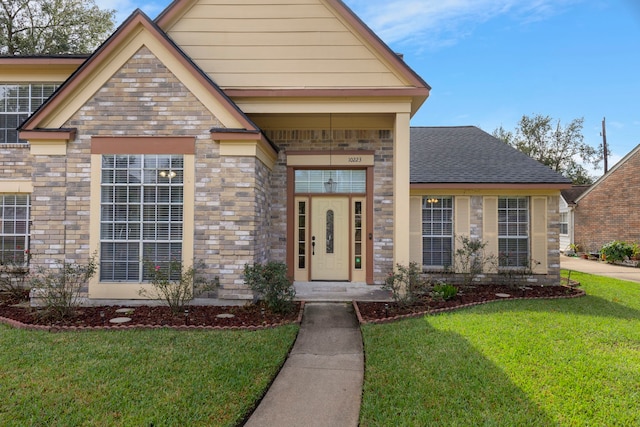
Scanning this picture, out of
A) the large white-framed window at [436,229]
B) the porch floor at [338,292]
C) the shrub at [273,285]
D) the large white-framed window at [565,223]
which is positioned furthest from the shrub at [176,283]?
the large white-framed window at [565,223]

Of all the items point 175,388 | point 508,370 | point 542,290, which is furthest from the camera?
point 542,290

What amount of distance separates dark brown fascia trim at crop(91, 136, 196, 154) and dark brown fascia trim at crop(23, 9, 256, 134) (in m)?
0.95

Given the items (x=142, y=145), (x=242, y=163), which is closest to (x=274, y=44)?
(x=242, y=163)

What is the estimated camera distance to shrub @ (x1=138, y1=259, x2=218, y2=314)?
6.30 m

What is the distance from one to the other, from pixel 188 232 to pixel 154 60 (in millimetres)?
3366

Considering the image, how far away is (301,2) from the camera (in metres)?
7.91

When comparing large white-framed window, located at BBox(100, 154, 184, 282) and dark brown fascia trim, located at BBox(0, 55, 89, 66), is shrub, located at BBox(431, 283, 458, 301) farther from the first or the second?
dark brown fascia trim, located at BBox(0, 55, 89, 66)

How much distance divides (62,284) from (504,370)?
6911mm

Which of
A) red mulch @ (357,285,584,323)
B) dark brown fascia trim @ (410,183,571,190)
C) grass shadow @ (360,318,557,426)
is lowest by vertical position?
grass shadow @ (360,318,557,426)

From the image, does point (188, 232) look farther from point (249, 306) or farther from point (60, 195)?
point (60, 195)

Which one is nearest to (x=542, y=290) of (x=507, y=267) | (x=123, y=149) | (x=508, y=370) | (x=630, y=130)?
(x=507, y=267)

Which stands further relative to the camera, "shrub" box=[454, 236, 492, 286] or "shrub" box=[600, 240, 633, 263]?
"shrub" box=[600, 240, 633, 263]

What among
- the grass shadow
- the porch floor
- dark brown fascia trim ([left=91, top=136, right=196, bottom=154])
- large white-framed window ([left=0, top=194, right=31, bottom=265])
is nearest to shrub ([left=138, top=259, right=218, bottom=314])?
the porch floor

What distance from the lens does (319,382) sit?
3.89m
